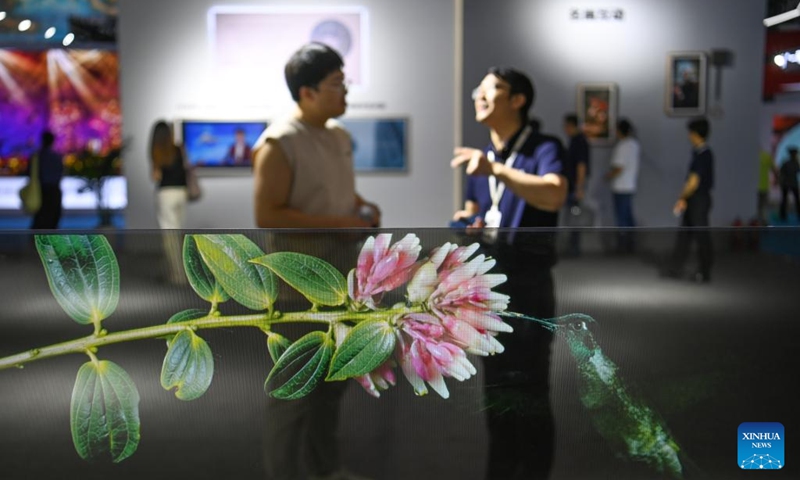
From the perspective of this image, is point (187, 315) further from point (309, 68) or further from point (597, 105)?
point (597, 105)

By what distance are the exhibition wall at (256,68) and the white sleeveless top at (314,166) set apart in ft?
17.1

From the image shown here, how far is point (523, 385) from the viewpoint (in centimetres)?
211

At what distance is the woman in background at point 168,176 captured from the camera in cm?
782

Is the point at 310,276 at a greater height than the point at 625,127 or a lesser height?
lesser

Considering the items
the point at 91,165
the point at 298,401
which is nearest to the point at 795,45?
the point at 91,165

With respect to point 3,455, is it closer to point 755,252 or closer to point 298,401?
point 298,401

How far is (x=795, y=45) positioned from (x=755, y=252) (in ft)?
36.0

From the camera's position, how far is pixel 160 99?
A: 26.8 feet

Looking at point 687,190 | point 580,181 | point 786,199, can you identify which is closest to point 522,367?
point 687,190

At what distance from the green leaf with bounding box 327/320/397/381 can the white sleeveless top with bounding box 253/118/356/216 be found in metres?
0.93

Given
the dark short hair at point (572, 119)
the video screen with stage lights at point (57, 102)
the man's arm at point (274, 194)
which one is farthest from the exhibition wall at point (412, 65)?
the video screen with stage lights at point (57, 102)

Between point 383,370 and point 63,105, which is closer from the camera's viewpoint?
point 383,370

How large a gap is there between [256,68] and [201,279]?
6312mm

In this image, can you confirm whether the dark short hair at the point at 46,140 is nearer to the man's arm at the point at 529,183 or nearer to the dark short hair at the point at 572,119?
the dark short hair at the point at 572,119
